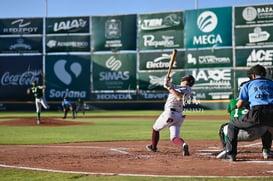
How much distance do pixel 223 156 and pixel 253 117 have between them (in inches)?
39.6

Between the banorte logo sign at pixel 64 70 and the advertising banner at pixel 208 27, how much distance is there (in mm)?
9988

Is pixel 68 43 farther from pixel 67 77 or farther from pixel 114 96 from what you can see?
pixel 114 96

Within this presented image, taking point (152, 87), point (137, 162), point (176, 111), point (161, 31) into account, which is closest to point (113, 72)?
point (152, 87)

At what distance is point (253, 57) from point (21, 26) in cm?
2141

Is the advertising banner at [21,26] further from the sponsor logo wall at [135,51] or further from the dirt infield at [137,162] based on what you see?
the dirt infield at [137,162]

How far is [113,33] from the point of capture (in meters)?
40.8

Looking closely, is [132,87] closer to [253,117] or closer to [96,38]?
[96,38]

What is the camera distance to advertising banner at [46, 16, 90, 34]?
1641 inches

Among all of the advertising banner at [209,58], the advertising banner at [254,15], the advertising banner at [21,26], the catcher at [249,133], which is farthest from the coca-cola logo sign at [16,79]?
the catcher at [249,133]

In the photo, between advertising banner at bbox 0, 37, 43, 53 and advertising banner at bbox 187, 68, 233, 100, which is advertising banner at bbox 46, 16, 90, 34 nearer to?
advertising banner at bbox 0, 37, 43, 53

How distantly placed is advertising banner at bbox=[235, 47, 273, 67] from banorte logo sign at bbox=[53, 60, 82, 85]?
549 inches

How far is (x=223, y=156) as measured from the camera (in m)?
7.95

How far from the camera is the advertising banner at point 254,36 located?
118 ft

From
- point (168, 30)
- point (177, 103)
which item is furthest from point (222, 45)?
point (177, 103)
